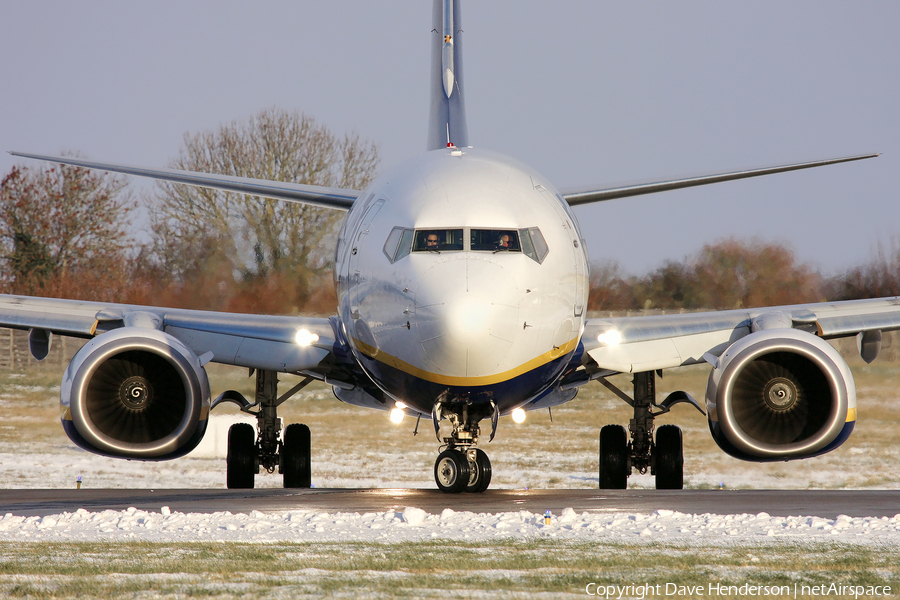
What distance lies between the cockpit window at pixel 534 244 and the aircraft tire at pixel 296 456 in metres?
6.97

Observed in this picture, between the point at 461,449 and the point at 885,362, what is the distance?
14.7 metres

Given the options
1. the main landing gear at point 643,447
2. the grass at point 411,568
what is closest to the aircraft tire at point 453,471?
the main landing gear at point 643,447

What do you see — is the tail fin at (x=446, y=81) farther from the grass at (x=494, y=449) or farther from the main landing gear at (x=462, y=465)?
the grass at (x=494, y=449)

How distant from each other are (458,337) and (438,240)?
1.10m

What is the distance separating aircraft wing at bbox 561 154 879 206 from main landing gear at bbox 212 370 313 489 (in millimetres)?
4844

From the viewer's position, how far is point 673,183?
1388cm

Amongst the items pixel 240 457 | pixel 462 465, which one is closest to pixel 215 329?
pixel 240 457

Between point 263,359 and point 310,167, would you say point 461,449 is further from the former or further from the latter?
point 310,167

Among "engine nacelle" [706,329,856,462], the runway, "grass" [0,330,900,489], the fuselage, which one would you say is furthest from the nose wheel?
"grass" [0,330,900,489]

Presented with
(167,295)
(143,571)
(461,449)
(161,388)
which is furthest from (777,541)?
(167,295)

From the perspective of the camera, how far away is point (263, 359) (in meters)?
14.0

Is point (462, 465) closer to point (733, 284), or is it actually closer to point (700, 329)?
point (700, 329)

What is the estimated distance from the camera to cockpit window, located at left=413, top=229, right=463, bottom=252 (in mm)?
11031

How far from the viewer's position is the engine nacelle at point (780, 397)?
12.4m
